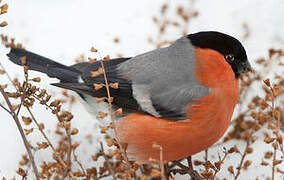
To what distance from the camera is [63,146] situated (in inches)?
76.6

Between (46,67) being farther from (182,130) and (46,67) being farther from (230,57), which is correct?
(230,57)

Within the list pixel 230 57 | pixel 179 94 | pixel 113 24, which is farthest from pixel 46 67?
pixel 113 24

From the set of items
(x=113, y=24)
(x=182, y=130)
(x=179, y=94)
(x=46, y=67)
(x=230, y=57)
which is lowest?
(x=182, y=130)

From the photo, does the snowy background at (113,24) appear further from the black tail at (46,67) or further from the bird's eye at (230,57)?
the bird's eye at (230,57)

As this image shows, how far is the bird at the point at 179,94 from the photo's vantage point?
1676 mm

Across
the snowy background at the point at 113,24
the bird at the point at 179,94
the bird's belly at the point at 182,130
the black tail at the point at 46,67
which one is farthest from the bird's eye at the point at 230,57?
the snowy background at the point at 113,24

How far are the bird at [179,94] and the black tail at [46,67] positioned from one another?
52 mm

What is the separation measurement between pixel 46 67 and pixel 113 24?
1.42m

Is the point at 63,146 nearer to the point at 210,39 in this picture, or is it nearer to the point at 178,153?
the point at 178,153

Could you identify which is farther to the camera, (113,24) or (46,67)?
(113,24)

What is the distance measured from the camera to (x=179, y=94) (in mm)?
1711

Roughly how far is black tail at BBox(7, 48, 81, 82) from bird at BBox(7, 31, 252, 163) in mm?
52

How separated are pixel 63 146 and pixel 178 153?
60 cm

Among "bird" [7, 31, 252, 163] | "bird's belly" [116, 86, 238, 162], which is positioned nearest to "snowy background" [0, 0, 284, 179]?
"bird" [7, 31, 252, 163]
